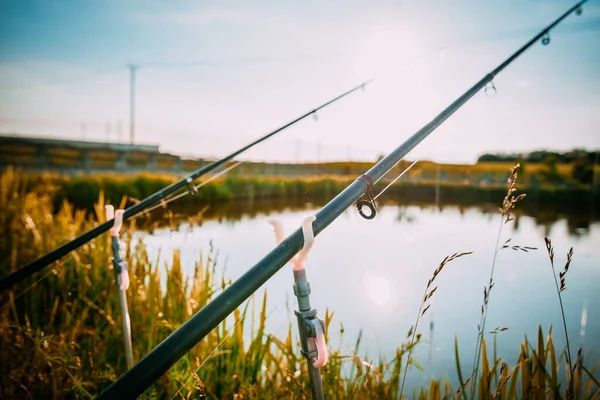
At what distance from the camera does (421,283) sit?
6609mm

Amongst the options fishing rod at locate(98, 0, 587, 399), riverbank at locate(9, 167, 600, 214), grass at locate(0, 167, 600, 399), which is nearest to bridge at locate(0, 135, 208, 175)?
riverbank at locate(9, 167, 600, 214)

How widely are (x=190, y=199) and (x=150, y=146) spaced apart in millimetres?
29546

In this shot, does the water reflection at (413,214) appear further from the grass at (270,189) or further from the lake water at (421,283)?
the lake water at (421,283)

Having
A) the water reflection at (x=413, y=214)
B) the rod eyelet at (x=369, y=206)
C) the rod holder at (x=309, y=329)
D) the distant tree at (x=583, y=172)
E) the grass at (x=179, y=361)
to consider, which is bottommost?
the water reflection at (x=413, y=214)

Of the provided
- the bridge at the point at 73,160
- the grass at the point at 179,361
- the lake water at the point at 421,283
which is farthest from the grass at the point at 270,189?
the grass at the point at 179,361

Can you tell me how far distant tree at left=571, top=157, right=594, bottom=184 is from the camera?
66.1ft

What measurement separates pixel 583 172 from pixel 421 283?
65.0 ft

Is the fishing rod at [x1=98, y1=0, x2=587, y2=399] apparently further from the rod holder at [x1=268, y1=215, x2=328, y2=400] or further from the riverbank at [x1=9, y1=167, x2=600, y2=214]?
the riverbank at [x1=9, y1=167, x2=600, y2=214]

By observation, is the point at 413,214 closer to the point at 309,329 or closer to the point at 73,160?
the point at 309,329

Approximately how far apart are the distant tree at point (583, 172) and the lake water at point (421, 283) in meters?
10.7

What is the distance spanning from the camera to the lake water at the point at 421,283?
4289 millimetres

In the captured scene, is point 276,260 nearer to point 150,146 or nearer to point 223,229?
point 223,229

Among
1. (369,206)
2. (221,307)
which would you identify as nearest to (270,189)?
(369,206)

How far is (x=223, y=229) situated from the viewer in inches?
411
